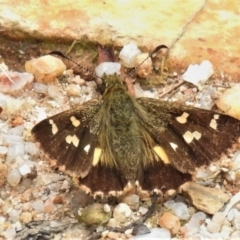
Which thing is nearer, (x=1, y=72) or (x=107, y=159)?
(x=107, y=159)

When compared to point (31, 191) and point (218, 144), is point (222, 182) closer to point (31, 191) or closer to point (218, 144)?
point (218, 144)

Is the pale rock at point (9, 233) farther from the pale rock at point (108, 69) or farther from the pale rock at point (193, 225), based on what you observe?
the pale rock at point (108, 69)

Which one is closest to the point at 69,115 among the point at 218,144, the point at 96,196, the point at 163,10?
the point at 96,196

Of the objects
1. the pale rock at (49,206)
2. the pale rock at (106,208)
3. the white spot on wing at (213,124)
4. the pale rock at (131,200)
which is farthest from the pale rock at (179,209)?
the pale rock at (49,206)

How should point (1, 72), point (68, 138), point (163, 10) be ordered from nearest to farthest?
point (68, 138) < point (1, 72) < point (163, 10)

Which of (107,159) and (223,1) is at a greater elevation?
(223,1)

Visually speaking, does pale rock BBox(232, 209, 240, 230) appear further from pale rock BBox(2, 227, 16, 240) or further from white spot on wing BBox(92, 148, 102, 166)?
pale rock BBox(2, 227, 16, 240)

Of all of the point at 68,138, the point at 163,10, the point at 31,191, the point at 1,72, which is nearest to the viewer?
the point at 68,138
